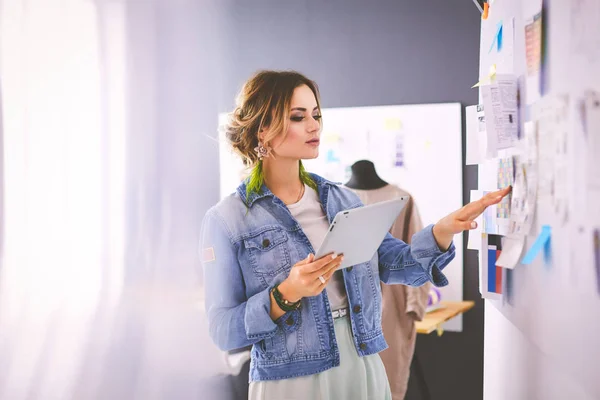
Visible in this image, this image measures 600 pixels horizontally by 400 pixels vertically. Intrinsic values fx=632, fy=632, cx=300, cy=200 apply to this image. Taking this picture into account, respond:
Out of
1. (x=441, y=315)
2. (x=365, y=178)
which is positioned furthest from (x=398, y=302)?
(x=365, y=178)

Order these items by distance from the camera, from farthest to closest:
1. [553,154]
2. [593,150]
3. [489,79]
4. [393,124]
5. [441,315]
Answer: [393,124] < [441,315] < [489,79] < [553,154] < [593,150]

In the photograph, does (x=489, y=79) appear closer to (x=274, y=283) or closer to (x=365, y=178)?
(x=274, y=283)

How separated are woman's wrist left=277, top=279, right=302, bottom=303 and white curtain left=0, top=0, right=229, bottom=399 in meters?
0.79

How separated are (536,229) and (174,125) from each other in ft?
5.74

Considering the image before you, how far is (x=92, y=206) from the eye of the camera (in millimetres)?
1926

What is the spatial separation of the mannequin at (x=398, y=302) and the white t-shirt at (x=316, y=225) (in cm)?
118

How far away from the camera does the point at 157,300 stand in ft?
7.57

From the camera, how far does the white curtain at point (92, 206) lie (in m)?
1.68

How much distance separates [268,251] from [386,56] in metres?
2.19

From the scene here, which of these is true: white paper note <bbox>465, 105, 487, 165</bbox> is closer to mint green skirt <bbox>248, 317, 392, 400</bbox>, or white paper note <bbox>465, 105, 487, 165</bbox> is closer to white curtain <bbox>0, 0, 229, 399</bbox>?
mint green skirt <bbox>248, 317, 392, 400</bbox>

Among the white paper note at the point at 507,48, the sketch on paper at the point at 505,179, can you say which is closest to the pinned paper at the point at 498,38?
the white paper note at the point at 507,48

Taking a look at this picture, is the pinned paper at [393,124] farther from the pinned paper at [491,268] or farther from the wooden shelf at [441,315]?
the pinned paper at [491,268]

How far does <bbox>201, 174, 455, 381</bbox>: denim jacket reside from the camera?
1.38 metres

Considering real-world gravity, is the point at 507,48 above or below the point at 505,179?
above
